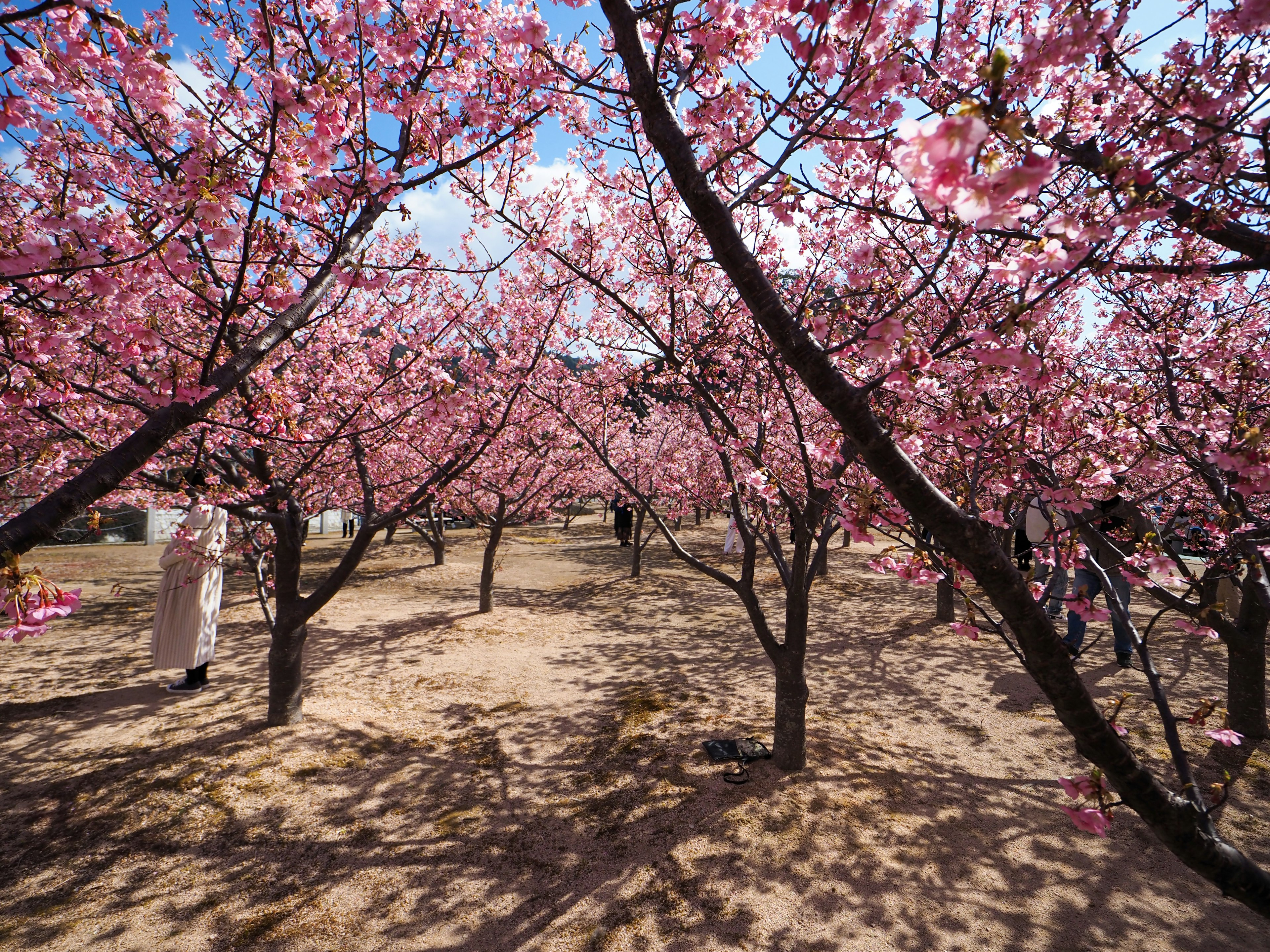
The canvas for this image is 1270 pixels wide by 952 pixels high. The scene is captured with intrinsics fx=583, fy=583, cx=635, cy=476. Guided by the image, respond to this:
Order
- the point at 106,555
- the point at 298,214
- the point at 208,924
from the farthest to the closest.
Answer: the point at 106,555, the point at 298,214, the point at 208,924

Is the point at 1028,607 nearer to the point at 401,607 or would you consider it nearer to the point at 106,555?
the point at 401,607

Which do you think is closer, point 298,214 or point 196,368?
point 298,214

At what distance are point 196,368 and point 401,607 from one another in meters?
7.51

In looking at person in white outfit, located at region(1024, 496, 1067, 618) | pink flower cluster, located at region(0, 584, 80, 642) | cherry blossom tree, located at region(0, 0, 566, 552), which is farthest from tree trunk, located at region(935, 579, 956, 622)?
pink flower cluster, located at region(0, 584, 80, 642)

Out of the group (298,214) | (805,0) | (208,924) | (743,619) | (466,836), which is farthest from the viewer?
(743,619)

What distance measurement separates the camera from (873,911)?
3363 millimetres

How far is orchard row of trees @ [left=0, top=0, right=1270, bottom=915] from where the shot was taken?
194 centimetres

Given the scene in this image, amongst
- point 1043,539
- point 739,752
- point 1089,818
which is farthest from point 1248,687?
point 739,752

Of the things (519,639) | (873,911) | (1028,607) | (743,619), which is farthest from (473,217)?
(743,619)

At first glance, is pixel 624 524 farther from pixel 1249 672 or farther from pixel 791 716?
pixel 1249 672

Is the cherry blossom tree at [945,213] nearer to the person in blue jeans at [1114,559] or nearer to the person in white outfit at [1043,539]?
the person in blue jeans at [1114,559]

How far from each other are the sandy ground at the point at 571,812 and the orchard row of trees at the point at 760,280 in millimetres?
707

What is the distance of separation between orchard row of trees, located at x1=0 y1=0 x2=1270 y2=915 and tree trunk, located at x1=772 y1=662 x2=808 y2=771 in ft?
0.09

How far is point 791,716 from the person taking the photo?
15.7ft
